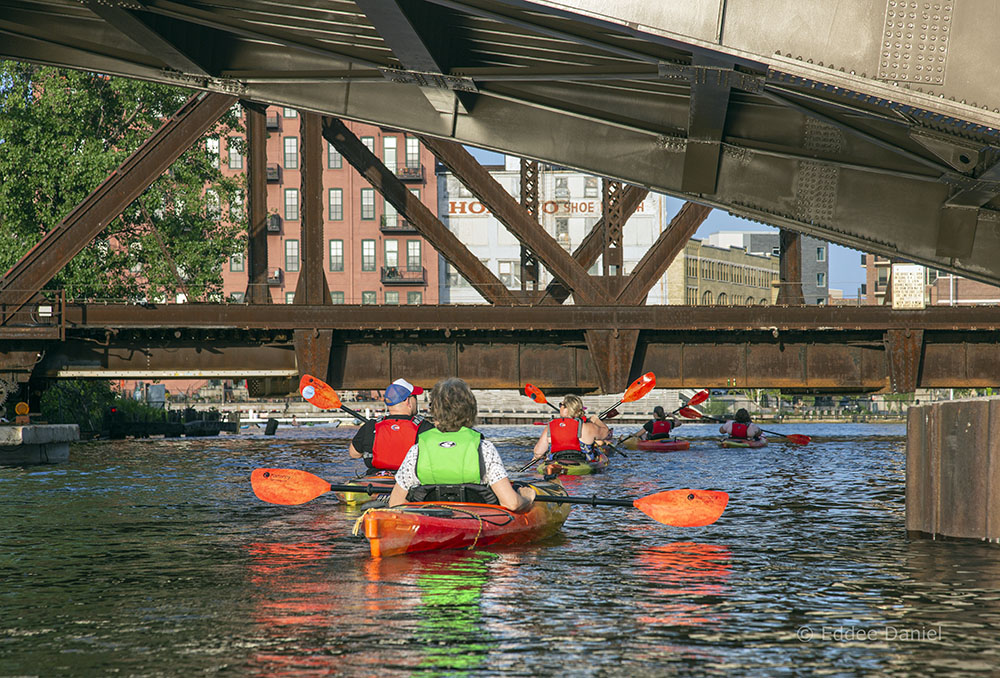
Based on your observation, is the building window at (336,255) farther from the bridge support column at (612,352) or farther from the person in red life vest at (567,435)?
the person in red life vest at (567,435)

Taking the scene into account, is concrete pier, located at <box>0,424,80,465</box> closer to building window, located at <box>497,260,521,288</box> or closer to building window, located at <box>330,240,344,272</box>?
building window, located at <box>330,240,344,272</box>

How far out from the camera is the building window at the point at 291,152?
95125 mm

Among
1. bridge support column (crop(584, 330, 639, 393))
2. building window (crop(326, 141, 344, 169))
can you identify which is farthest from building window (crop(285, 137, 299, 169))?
bridge support column (crop(584, 330, 639, 393))

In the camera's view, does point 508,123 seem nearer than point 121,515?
Yes

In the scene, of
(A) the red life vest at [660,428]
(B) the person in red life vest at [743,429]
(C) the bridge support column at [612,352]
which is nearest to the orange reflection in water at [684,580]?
(C) the bridge support column at [612,352]

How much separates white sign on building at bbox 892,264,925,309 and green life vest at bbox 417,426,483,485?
20828 mm

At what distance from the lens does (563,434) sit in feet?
76.8

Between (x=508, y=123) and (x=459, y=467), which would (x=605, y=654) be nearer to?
(x=459, y=467)

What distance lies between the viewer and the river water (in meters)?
8.02

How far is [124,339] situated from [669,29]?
2578 centimetres

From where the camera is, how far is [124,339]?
32.0 metres

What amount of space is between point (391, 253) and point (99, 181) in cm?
4686

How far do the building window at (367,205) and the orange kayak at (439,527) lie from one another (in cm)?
8212

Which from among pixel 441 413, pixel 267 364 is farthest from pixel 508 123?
pixel 267 364
